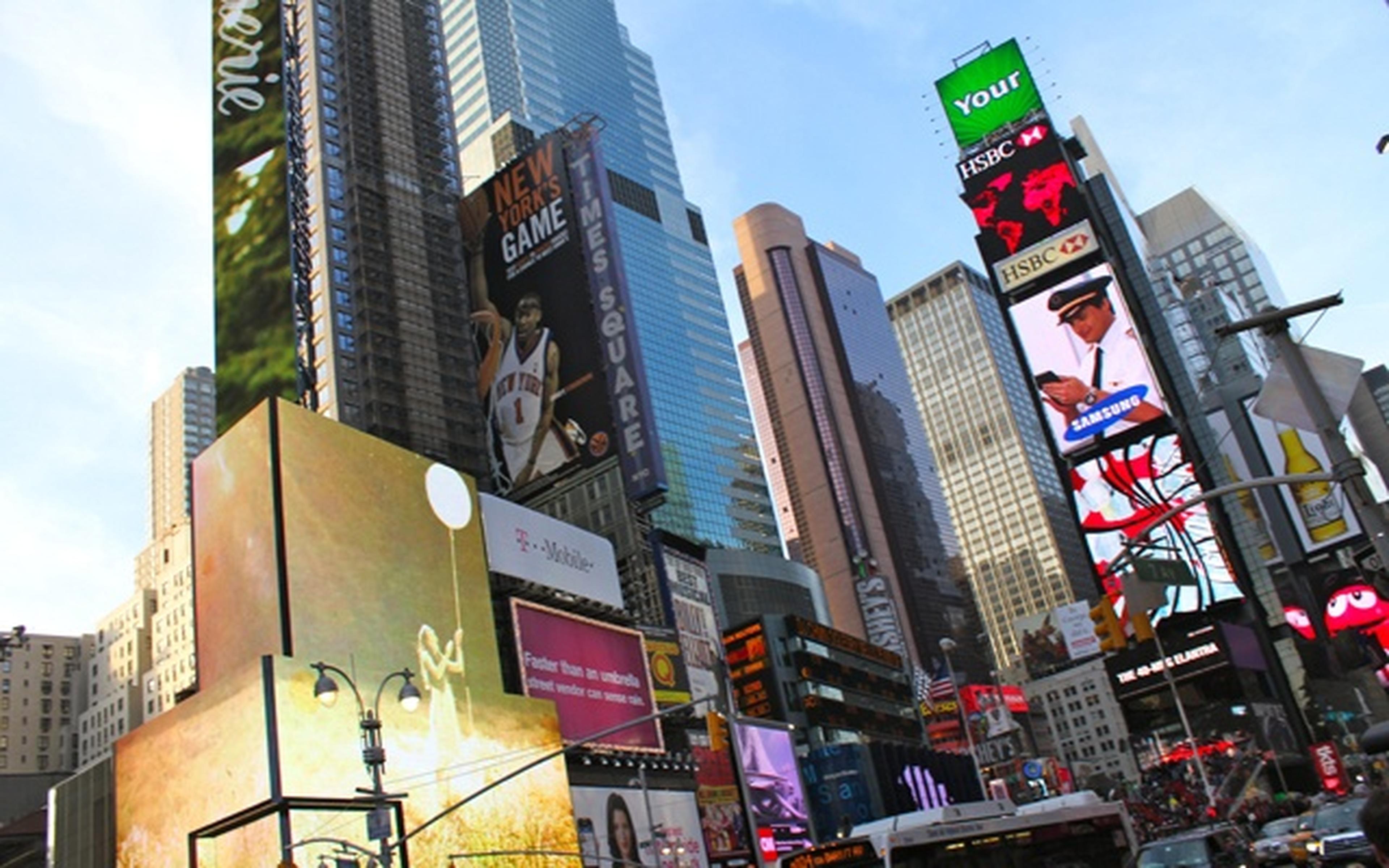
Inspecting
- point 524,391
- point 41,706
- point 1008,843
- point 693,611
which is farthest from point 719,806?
point 41,706

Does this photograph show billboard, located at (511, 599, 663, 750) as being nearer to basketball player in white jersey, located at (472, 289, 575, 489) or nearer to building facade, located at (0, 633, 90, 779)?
basketball player in white jersey, located at (472, 289, 575, 489)

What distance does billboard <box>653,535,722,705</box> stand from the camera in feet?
262

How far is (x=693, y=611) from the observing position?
84125 mm

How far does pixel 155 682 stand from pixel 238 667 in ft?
336

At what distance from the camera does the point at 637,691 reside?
5897 centimetres

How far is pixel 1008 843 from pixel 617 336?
6101cm

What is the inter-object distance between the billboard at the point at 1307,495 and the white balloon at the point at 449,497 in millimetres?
50697

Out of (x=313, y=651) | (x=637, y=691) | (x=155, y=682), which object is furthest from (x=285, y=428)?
(x=155, y=682)

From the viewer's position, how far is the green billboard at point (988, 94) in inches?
3907

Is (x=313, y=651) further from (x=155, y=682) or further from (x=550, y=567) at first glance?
(x=155, y=682)

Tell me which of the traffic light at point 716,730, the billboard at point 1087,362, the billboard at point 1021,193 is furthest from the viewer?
the billboard at point 1021,193

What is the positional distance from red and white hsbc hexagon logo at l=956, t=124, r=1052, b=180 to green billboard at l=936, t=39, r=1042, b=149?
8.57 ft

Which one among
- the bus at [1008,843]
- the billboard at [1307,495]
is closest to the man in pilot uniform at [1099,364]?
the billboard at [1307,495]

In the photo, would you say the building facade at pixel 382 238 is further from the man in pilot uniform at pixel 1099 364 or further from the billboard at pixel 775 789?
the man in pilot uniform at pixel 1099 364
